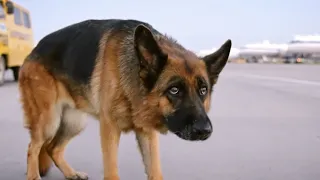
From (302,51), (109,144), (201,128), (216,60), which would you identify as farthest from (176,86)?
(302,51)

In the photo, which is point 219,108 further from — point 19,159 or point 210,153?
point 19,159

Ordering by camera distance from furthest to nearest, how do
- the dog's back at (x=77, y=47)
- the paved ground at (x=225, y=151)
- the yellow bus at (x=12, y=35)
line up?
the yellow bus at (x=12, y=35), the paved ground at (x=225, y=151), the dog's back at (x=77, y=47)

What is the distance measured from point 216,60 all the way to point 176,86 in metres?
0.57

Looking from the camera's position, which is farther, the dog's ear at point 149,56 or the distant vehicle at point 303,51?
the distant vehicle at point 303,51

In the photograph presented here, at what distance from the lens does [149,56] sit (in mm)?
3797

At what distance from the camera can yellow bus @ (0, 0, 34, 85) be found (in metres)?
18.4

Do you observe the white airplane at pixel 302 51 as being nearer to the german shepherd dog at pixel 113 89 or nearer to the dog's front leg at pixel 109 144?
the german shepherd dog at pixel 113 89

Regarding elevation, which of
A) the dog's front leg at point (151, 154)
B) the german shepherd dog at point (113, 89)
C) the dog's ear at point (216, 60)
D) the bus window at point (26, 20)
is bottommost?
the bus window at point (26, 20)

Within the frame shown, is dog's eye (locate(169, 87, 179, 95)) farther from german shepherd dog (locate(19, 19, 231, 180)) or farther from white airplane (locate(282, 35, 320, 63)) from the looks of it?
white airplane (locate(282, 35, 320, 63))

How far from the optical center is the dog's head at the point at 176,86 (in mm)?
3607

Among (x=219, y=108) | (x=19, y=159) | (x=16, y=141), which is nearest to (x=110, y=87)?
(x=19, y=159)

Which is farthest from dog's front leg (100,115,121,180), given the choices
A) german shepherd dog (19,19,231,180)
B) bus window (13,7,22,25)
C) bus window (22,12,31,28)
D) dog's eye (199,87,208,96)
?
bus window (22,12,31,28)

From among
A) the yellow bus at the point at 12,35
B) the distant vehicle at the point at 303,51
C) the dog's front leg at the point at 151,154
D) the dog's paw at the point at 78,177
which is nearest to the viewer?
the dog's front leg at the point at 151,154

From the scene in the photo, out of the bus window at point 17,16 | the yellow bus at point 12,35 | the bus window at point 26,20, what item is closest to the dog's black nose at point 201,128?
the yellow bus at point 12,35
